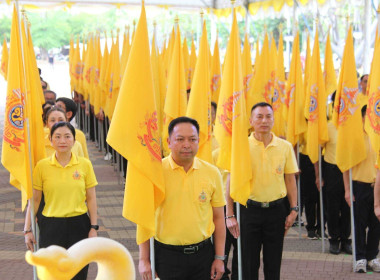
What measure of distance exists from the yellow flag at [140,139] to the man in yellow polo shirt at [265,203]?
1.17 metres

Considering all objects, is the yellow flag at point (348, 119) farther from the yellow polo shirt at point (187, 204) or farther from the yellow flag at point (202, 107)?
the yellow polo shirt at point (187, 204)

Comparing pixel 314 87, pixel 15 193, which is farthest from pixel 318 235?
pixel 15 193

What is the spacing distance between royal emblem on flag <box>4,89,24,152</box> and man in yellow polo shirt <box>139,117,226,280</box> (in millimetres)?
1864


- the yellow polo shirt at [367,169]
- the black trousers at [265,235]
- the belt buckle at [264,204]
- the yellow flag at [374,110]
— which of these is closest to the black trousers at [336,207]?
the yellow polo shirt at [367,169]

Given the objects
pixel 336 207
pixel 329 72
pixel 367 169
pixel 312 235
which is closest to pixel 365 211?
pixel 367 169

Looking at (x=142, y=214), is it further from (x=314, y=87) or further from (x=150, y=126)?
(x=314, y=87)

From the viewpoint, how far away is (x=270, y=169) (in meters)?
4.99

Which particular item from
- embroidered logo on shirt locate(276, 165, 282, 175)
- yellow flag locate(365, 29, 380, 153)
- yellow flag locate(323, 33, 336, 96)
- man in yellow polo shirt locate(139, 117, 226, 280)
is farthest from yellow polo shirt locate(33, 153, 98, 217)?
yellow flag locate(323, 33, 336, 96)

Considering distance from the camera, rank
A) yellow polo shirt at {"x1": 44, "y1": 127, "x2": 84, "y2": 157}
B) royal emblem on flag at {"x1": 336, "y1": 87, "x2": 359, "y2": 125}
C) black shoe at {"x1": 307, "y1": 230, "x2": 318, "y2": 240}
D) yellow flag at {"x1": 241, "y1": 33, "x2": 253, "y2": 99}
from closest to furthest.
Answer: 1. yellow polo shirt at {"x1": 44, "y1": 127, "x2": 84, "y2": 157}
2. royal emblem on flag at {"x1": 336, "y1": 87, "x2": 359, "y2": 125}
3. black shoe at {"x1": 307, "y1": 230, "x2": 318, "y2": 240}
4. yellow flag at {"x1": 241, "y1": 33, "x2": 253, "y2": 99}

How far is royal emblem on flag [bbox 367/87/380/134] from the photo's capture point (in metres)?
5.72

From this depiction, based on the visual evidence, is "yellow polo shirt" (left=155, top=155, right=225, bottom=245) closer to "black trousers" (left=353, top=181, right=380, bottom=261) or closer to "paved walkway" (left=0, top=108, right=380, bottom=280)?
"paved walkway" (left=0, top=108, right=380, bottom=280)

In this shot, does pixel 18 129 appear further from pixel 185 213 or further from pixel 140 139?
pixel 185 213

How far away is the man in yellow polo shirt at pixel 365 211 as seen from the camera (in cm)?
621

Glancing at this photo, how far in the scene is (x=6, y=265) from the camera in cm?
647
